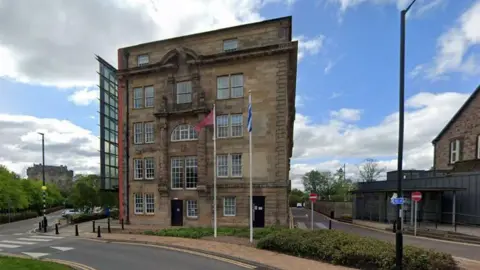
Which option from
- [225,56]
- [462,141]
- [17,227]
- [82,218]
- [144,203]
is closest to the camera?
[225,56]

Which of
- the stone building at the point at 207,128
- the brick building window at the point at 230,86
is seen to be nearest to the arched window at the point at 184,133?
the stone building at the point at 207,128

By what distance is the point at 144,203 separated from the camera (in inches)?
1171

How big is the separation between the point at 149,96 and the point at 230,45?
383 inches

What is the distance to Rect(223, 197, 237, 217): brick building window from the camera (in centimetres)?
2609

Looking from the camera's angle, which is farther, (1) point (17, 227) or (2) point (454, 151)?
(1) point (17, 227)

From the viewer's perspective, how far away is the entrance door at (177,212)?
27938mm

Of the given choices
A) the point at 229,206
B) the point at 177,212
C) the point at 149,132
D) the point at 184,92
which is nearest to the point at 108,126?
the point at 149,132

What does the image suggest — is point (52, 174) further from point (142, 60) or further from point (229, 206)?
point (229, 206)

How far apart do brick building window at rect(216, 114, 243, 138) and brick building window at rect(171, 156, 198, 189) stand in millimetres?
3678

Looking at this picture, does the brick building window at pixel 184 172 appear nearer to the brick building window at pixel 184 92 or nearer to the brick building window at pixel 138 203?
the brick building window at pixel 138 203

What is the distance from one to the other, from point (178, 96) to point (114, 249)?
1617 centimetres

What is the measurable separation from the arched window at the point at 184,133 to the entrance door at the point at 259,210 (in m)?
8.15

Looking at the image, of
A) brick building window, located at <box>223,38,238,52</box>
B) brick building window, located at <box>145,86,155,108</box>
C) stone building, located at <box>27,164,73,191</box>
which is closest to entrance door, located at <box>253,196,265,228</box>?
brick building window, located at <box>223,38,238,52</box>

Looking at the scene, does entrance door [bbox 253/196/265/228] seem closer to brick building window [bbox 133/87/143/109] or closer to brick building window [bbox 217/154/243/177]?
brick building window [bbox 217/154/243/177]
